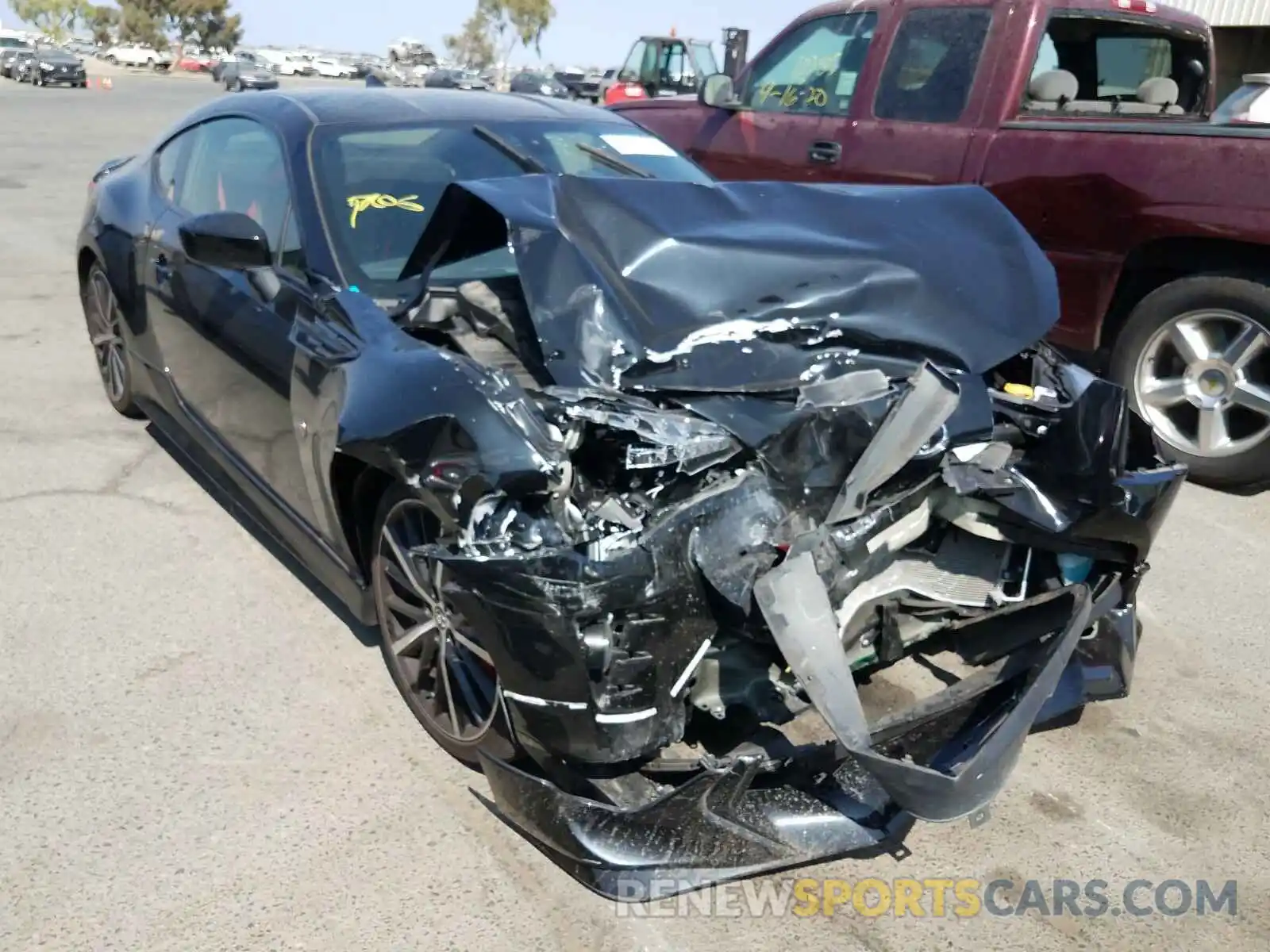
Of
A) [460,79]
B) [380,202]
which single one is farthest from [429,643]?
[460,79]

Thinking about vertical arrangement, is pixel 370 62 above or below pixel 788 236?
below

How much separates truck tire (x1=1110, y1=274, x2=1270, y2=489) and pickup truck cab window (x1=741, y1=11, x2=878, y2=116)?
89.6 inches

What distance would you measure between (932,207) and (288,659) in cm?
243

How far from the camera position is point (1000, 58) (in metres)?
5.89

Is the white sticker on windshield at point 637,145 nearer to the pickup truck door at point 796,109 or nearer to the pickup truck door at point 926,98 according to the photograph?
the pickup truck door at point 926,98

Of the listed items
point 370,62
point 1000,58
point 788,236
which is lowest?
point 370,62

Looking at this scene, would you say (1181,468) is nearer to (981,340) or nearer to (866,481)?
(981,340)

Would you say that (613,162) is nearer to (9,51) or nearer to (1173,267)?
(1173,267)

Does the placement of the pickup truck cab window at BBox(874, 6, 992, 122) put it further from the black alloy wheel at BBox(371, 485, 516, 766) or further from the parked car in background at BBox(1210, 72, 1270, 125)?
the black alloy wheel at BBox(371, 485, 516, 766)

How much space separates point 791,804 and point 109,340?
4.23 m

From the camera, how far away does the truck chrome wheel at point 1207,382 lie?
4.89 metres

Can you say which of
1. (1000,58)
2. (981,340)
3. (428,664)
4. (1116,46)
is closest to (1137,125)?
(1000,58)

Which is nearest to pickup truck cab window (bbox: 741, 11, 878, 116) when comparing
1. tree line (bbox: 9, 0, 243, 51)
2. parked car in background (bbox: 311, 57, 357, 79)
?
parked car in background (bbox: 311, 57, 357, 79)

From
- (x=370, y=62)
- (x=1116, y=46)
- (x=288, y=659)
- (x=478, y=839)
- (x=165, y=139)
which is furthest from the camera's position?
(x=370, y=62)
